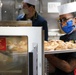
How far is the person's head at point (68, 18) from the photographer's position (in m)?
1.87

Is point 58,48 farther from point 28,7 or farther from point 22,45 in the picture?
point 28,7

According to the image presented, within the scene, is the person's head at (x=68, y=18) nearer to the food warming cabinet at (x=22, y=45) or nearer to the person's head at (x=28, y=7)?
the person's head at (x=28, y=7)

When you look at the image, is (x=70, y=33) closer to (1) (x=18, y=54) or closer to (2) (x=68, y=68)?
(2) (x=68, y=68)

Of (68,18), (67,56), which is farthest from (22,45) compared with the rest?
(68,18)

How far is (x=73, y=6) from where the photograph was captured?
2.07 meters

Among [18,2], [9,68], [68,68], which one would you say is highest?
[18,2]

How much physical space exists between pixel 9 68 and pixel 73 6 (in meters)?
1.24

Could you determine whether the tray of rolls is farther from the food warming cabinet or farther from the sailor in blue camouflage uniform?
the food warming cabinet

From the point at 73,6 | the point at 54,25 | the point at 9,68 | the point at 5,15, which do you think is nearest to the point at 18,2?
the point at 5,15

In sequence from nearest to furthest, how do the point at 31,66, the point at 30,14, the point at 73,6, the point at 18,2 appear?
1. the point at 31,66
2. the point at 73,6
3. the point at 30,14
4. the point at 18,2

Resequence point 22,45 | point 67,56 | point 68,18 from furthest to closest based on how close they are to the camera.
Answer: point 68,18 → point 67,56 → point 22,45

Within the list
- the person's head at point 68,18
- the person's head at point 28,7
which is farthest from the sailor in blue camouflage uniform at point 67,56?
the person's head at point 28,7

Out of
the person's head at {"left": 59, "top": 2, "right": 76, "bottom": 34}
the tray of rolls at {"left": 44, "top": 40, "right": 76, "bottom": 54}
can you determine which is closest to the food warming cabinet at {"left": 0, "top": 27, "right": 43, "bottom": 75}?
the tray of rolls at {"left": 44, "top": 40, "right": 76, "bottom": 54}

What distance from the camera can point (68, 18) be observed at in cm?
189
